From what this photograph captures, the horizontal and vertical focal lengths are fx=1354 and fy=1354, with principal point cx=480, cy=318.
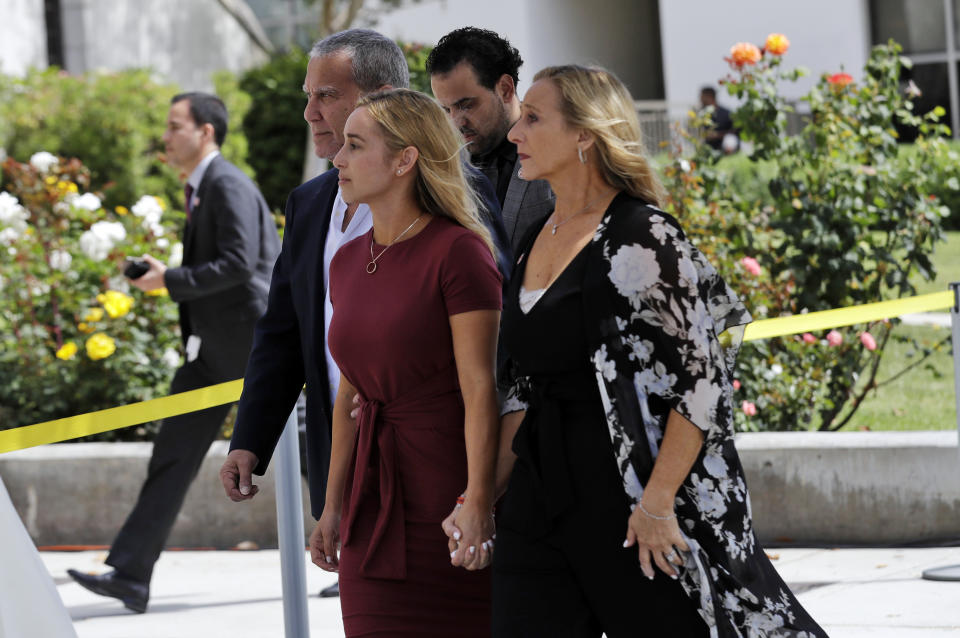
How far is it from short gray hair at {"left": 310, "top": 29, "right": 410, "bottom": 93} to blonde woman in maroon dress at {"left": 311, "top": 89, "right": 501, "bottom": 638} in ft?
1.22

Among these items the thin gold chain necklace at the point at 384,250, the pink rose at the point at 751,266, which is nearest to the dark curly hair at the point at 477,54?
the thin gold chain necklace at the point at 384,250

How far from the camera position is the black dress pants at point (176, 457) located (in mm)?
5484

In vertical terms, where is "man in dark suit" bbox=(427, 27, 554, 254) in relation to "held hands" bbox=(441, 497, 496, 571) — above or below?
above

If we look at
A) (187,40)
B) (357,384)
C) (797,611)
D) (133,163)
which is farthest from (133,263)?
(187,40)

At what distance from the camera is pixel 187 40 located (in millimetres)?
22703

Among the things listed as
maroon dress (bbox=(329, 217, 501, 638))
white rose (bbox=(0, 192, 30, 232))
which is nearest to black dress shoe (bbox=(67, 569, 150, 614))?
maroon dress (bbox=(329, 217, 501, 638))

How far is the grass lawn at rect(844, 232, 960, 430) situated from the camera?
24.3ft

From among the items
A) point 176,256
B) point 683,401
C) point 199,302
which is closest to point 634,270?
point 683,401

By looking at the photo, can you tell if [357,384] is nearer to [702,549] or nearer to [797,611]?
[702,549]

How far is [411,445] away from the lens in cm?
301

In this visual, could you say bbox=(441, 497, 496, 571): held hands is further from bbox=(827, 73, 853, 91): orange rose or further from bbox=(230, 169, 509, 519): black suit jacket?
bbox=(827, 73, 853, 91): orange rose

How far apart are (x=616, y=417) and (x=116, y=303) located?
195 inches

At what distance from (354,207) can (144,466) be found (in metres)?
3.43

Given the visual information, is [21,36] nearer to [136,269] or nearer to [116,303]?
[116,303]
